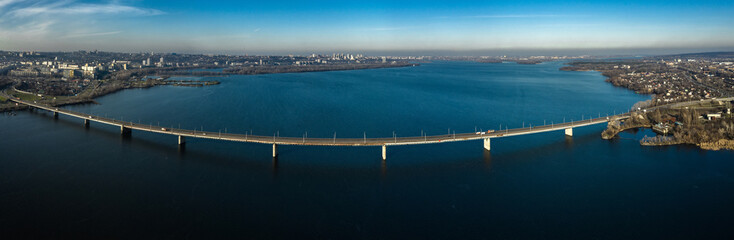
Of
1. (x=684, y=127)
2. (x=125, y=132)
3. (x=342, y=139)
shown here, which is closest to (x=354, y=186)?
(x=342, y=139)

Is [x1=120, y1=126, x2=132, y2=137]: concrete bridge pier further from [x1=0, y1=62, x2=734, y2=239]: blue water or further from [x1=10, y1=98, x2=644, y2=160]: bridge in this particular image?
[x1=0, y1=62, x2=734, y2=239]: blue water

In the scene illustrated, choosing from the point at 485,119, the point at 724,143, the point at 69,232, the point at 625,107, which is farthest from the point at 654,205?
the point at 625,107

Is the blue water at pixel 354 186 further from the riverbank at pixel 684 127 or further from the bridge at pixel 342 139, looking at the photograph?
the riverbank at pixel 684 127

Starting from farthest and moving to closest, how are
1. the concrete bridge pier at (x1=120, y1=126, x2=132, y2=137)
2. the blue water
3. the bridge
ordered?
1. the concrete bridge pier at (x1=120, y1=126, x2=132, y2=137)
2. the bridge
3. the blue water

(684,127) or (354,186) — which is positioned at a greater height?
(684,127)

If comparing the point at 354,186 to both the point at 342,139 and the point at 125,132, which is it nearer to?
the point at 342,139

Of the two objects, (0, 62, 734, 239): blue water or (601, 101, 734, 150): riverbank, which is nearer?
(0, 62, 734, 239): blue water

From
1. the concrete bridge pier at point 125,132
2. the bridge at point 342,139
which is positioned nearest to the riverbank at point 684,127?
the bridge at point 342,139

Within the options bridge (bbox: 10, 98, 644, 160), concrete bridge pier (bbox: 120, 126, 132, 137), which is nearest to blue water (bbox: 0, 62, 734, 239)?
concrete bridge pier (bbox: 120, 126, 132, 137)
